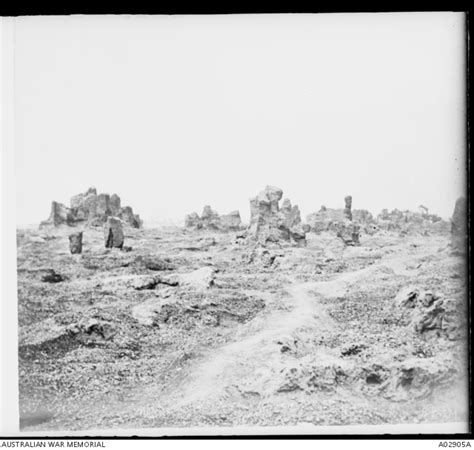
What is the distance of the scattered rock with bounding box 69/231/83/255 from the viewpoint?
2342 mm

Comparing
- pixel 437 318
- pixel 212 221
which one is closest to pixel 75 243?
→ pixel 212 221

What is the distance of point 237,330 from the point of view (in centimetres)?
237

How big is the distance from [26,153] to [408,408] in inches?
72.9

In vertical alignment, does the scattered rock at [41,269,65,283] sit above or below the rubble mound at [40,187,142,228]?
below

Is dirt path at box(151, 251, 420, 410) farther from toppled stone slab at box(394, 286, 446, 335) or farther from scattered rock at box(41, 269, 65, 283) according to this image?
scattered rock at box(41, 269, 65, 283)

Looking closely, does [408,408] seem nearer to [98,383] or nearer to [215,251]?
[215,251]

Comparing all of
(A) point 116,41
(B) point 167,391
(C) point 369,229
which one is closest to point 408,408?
(C) point 369,229

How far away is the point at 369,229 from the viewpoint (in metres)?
2.39

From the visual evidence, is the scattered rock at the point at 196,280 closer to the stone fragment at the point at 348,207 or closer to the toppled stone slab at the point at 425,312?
the stone fragment at the point at 348,207

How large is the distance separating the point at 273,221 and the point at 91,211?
2.42ft

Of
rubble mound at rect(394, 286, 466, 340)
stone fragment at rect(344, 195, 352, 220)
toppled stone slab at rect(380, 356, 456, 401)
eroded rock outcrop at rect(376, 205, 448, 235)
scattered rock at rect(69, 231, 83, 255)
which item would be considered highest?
stone fragment at rect(344, 195, 352, 220)

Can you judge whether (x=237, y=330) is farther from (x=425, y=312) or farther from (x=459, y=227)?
(x=459, y=227)

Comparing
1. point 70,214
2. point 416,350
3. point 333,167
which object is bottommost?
point 416,350

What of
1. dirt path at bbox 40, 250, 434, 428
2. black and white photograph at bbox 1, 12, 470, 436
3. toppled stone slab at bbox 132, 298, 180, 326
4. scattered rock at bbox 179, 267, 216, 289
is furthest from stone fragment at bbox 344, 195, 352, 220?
toppled stone slab at bbox 132, 298, 180, 326
